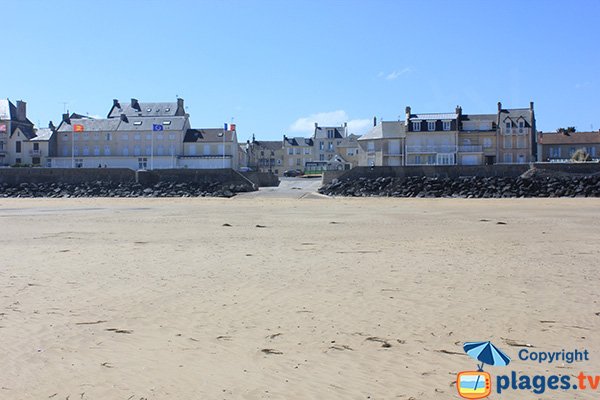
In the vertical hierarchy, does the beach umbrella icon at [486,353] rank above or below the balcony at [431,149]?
below

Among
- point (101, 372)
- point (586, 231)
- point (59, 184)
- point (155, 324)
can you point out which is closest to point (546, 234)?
point (586, 231)

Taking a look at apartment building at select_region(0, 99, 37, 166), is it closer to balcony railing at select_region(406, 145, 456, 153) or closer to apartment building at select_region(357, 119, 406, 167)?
apartment building at select_region(357, 119, 406, 167)

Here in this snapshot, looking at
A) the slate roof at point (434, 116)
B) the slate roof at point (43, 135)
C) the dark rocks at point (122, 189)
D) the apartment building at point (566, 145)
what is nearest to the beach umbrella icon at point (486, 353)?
the dark rocks at point (122, 189)

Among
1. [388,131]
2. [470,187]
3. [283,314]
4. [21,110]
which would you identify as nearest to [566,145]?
[388,131]

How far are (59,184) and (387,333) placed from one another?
166 ft

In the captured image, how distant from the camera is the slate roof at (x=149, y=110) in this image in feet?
260

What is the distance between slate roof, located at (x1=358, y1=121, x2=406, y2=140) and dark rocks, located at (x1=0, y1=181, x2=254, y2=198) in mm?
22892

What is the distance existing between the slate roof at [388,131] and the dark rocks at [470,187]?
820 inches

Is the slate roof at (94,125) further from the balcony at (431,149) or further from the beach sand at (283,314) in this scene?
the beach sand at (283,314)

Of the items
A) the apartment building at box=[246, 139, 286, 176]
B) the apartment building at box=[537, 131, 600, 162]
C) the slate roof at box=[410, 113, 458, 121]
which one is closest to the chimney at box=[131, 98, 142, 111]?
the apartment building at box=[246, 139, 286, 176]

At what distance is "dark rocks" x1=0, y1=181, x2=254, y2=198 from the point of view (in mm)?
48062

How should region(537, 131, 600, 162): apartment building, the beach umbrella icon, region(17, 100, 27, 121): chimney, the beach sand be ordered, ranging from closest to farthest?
the beach sand
the beach umbrella icon
region(537, 131, 600, 162): apartment building
region(17, 100, 27, 121): chimney

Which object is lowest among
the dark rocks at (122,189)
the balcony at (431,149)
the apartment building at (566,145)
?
the dark rocks at (122,189)

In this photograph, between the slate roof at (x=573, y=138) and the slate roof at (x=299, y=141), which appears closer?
the slate roof at (x=573, y=138)
